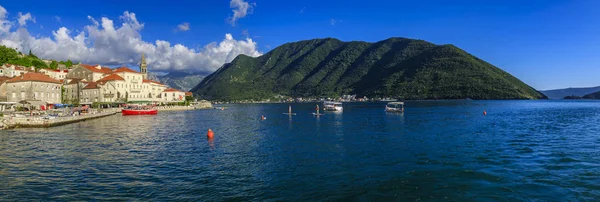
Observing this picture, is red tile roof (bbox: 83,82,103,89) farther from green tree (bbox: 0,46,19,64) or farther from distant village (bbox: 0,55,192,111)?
green tree (bbox: 0,46,19,64)

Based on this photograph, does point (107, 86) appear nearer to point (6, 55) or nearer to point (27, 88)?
point (6, 55)

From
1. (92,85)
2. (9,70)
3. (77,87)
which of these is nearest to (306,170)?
(9,70)

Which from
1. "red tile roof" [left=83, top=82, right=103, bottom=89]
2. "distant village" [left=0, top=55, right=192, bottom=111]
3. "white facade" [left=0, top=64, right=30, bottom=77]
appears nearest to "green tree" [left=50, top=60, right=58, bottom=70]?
"distant village" [left=0, top=55, right=192, bottom=111]

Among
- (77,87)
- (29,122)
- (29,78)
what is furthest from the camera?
(77,87)

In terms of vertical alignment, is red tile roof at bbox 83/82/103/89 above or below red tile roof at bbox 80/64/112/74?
below

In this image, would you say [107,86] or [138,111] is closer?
[138,111]

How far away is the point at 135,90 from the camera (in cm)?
12775

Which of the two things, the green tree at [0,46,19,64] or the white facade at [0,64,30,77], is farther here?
the green tree at [0,46,19,64]

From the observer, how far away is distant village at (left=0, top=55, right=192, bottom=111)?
268ft

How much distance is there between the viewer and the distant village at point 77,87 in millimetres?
81750

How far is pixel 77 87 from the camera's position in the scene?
374 ft

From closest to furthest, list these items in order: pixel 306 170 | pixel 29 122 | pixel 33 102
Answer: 1. pixel 306 170
2. pixel 29 122
3. pixel 33 102

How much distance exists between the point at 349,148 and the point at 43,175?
72.3ft

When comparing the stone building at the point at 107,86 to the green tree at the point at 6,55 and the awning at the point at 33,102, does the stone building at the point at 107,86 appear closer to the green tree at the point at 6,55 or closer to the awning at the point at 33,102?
the green tree at the point at 6,55
